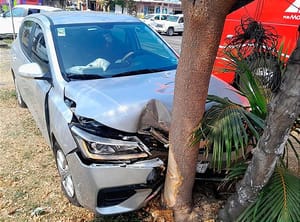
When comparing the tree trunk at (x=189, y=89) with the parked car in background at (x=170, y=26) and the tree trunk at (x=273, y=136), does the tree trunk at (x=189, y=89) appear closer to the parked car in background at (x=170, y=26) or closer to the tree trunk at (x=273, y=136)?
the tree trunk at (x=273, y=136)

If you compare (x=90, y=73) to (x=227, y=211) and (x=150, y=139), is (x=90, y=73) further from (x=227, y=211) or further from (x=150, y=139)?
(x=227, y=211)

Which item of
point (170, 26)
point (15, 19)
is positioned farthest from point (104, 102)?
point (170, 26)

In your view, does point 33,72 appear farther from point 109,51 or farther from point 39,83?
point 109,51

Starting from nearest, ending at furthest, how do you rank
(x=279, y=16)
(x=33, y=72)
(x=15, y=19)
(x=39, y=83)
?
(x=33, y=72), (x=39, y=83), (x=279, y=16), (x=15, y=19)

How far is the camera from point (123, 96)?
2.48 metres

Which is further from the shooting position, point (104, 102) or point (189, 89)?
point (104, 102)

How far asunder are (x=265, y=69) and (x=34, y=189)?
2398 millimetres

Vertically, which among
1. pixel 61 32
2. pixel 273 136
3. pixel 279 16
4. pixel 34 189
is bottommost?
pixel 34 189

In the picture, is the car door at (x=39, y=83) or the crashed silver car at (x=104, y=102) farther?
the car door at (x=39, y=83)

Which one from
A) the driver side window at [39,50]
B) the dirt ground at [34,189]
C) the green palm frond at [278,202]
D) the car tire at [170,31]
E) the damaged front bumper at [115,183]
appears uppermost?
the driver side window at [39,50]

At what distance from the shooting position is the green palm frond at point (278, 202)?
5.65ft

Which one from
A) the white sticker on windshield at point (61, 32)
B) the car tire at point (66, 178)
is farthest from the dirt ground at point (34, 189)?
the white sticker on windshield at point (61, 32)

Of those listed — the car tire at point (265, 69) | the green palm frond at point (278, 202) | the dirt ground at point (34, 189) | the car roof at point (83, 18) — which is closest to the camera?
the green palm frond at point (278, 202)

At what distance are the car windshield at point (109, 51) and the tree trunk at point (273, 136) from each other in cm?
165
